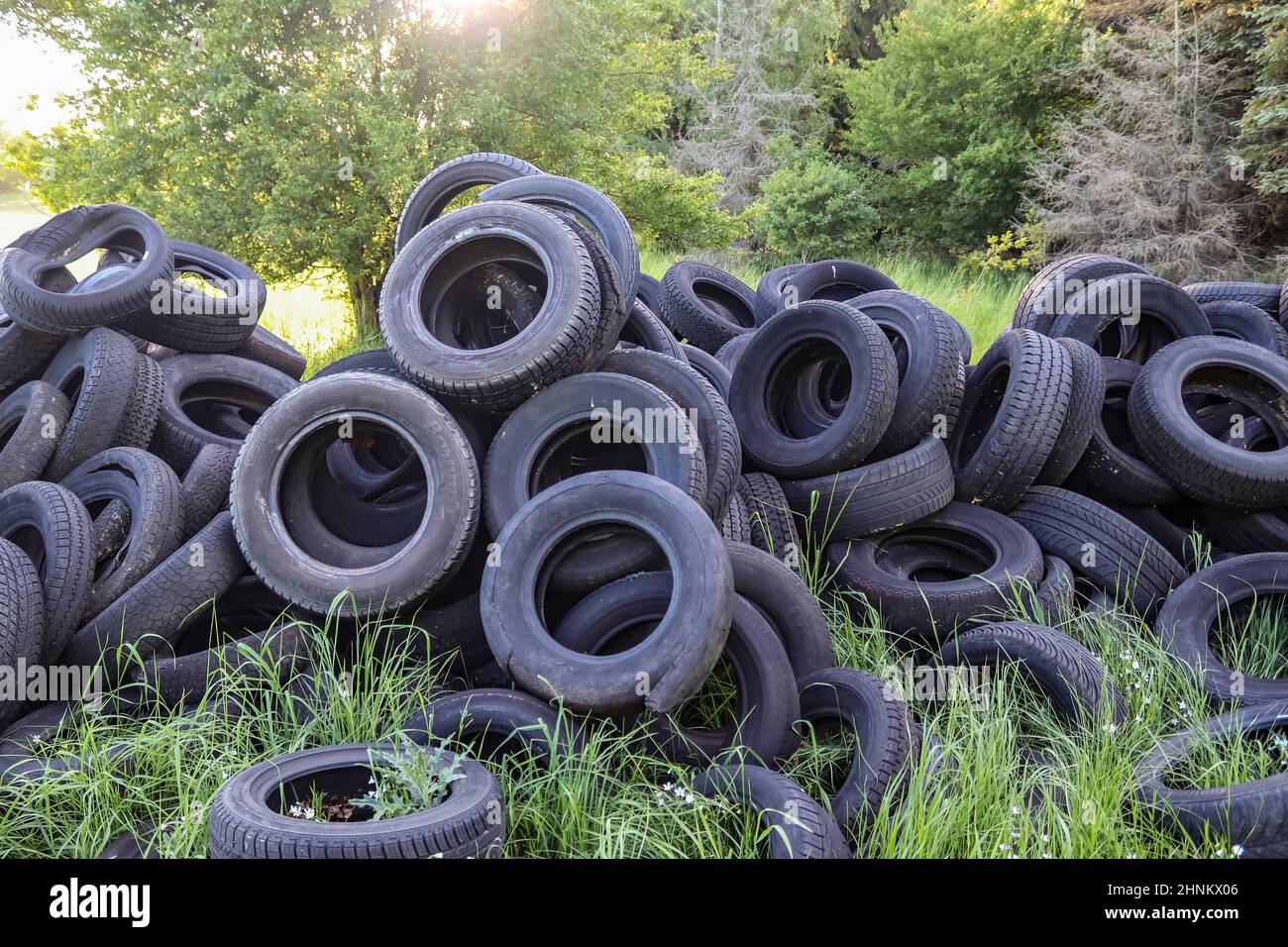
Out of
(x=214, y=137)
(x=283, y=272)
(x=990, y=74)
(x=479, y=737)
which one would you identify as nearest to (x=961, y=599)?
(x=479, y=737)

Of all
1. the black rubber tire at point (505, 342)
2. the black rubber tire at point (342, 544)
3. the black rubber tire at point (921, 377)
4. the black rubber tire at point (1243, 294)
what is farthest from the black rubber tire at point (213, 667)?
the black rubber tire at point (1243, 294)

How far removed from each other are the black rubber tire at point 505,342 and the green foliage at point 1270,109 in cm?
1321

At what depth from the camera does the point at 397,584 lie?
3.99m

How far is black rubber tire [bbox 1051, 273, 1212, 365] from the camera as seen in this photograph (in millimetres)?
6379

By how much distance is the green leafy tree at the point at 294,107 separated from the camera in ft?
29.5

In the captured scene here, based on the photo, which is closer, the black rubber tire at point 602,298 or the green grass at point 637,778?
the green grass at point 637,778

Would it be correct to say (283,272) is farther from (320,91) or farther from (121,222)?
(121,222)

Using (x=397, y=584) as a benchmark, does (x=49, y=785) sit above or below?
below

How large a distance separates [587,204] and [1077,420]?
3.28 metres

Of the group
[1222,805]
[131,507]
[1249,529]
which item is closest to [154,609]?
[131,507]

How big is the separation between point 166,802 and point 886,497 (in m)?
3.82

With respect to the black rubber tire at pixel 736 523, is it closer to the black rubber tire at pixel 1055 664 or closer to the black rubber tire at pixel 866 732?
the black rubber tire at pixel 866 732

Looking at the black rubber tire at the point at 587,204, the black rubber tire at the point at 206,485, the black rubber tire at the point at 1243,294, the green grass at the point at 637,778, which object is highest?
the black rubber tire at the point at 587,204

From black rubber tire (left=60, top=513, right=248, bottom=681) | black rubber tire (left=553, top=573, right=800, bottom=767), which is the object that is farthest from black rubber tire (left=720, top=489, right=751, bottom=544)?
black rubber tire (left=60, top=513, right=248, bottom=681)
